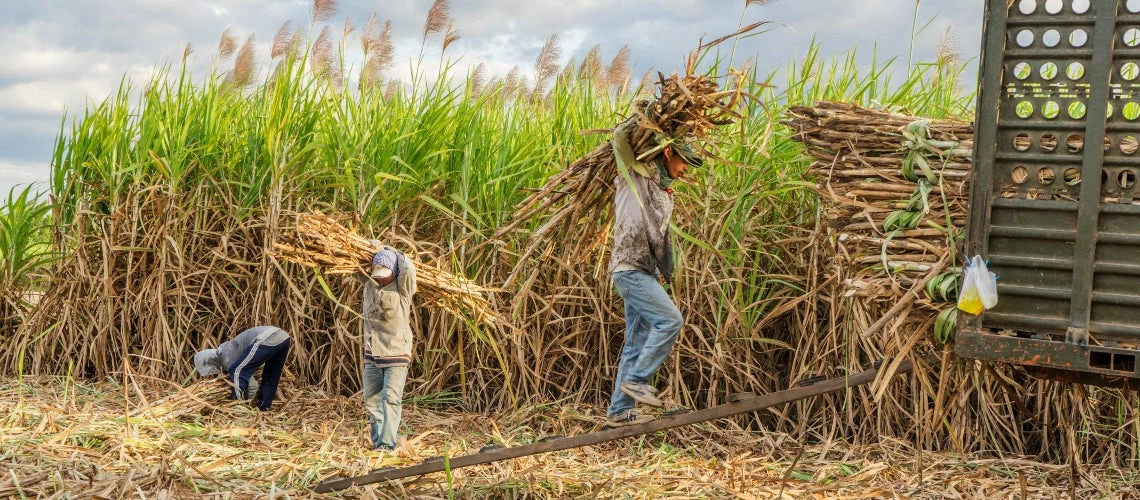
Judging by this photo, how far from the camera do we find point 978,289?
2771 millimetres

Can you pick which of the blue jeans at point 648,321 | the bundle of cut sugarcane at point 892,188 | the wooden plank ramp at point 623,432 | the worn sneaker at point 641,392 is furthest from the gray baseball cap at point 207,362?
the bundle of cut sugarcane at point 892,188

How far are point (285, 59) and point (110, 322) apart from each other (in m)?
2.17

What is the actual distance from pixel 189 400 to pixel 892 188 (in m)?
4.30

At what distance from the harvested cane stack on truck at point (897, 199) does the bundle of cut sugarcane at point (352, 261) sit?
7.25 feet

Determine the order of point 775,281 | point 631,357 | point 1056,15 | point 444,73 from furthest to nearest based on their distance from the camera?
1. point 444,73
2. point 775,281
3. point 631,357
4. point 1056,15

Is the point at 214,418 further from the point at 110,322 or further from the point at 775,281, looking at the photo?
the point at 775,281

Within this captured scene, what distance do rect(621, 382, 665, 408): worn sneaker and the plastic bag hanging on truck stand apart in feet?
5.74

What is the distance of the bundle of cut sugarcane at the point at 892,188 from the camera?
3.27 meters

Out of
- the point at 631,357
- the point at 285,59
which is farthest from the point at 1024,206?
the point at 285,59

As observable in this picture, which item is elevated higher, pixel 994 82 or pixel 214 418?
pixel 994 82

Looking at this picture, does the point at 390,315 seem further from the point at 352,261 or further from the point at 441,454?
the point at 441,454

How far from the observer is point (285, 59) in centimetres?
718

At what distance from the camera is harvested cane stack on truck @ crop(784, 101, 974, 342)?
10.5 feet

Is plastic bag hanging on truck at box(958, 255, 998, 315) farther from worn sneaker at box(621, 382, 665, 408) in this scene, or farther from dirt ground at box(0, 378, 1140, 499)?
worn sneaker at box(621, 382, 665, 408)
